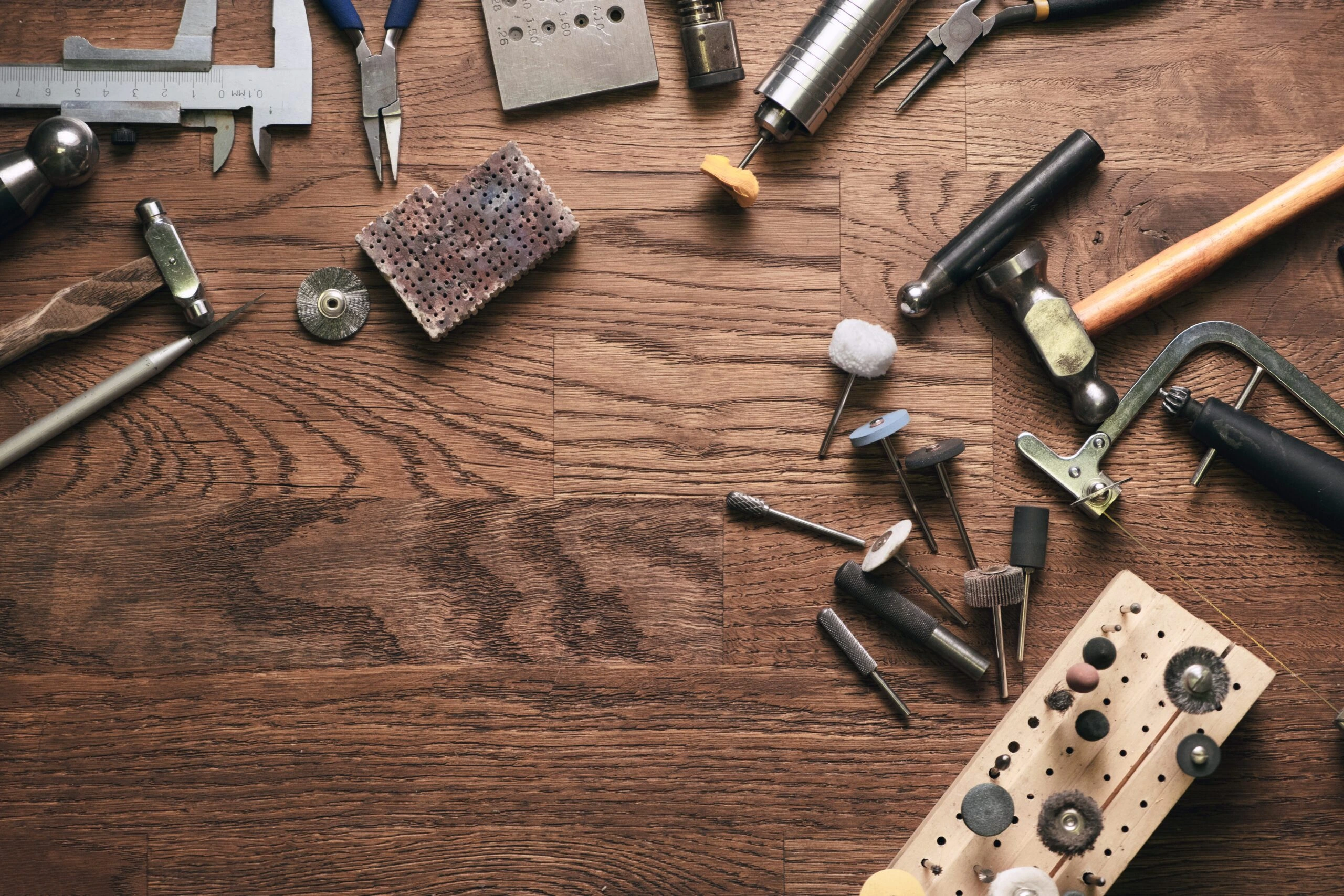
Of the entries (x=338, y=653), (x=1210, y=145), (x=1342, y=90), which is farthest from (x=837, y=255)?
(x=338, y=653)

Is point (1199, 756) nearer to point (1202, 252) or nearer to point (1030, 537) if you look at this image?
point (1030, 537)

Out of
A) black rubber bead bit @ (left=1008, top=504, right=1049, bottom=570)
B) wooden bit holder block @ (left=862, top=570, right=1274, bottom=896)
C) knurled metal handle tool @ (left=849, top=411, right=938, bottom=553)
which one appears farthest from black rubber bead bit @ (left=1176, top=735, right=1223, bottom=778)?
knurled metal handle tool @ (left=849, top=411, right=938, bottom=553)

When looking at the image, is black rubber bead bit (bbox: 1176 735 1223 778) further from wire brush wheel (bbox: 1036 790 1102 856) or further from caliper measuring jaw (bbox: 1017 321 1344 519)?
caliper measuring jaw (bbox: 1017 321 1344 519)

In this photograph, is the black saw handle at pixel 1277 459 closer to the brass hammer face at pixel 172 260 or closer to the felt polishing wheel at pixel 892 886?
the felt polishing wheel at pixel 892 886

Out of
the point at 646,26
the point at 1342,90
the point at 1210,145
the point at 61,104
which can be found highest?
the point at 1342,90

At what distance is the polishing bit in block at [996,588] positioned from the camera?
1.22m

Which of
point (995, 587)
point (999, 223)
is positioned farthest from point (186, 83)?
point (995, 587)

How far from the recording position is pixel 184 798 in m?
1.28

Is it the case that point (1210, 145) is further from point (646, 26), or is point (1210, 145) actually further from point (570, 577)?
point (570, 577)

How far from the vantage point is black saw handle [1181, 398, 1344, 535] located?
4.05 feet

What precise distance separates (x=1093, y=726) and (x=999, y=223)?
2.14ft

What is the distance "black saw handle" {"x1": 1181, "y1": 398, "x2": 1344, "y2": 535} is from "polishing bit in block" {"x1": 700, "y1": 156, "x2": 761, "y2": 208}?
0.65 m

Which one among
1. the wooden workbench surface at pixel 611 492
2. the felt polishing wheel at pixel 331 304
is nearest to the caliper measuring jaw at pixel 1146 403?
the wooden workbench surface at pixel 611 492

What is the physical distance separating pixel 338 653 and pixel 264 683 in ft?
0.35
